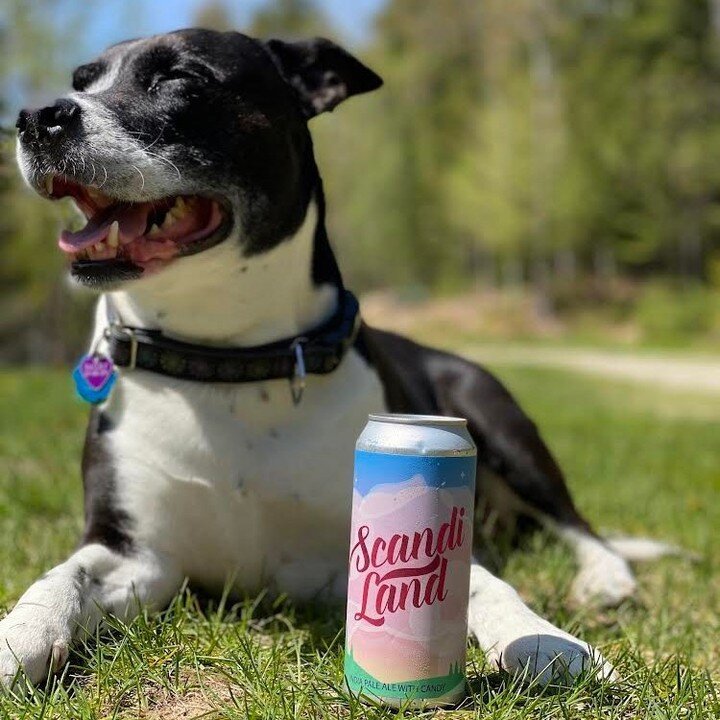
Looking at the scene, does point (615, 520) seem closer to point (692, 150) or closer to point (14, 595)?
point (14, 595)

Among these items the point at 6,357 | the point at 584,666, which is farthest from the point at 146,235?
the point at 6,357

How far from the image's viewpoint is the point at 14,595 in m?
2.33

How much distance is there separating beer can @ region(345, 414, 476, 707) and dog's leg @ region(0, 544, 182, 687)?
2.00 feet

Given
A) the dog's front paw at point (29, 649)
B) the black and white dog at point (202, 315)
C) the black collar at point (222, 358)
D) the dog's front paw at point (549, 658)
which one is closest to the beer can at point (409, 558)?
the dog's front paw at point (549, 658)

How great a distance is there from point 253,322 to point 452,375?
3.95 ft

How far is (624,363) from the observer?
18.1 meters

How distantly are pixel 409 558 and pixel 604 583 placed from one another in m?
1.39

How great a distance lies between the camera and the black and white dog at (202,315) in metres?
2.20

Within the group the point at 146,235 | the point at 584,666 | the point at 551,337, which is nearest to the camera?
the point at 584,666

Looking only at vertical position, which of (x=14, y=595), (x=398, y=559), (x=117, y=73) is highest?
(x=117, y=73)

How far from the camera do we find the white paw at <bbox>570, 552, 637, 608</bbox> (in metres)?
2.75

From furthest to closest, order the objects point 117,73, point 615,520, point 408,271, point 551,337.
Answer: point 408,271
point 551,337
point 615,520
point 117,73

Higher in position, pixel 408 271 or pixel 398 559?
pixel 398 559

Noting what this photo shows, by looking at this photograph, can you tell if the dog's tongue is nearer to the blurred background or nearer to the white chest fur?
the white chest fur
